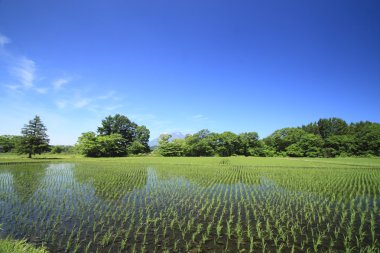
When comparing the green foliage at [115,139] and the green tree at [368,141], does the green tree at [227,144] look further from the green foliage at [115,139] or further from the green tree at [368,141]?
the green tree at [368,141]

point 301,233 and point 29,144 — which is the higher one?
point 29,144

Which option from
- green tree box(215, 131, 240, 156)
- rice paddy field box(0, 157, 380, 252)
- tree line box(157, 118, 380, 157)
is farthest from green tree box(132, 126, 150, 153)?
rice paddy field box(0, 157, 380, 252)

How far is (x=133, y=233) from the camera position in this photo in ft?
21.5

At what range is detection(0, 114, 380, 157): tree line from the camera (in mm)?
53781

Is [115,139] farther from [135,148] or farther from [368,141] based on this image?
[368,141]

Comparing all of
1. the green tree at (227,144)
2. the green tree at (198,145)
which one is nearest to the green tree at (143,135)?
the green tree at (198,145)

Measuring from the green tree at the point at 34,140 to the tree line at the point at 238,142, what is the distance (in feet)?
33.4

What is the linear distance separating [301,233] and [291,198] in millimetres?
5235

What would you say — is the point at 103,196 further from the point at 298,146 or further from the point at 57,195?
the point at 298,146

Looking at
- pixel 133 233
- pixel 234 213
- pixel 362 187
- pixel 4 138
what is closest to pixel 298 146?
pixel 362 187

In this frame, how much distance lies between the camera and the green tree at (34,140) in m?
39.1

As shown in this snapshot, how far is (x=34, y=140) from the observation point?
39.7 meters

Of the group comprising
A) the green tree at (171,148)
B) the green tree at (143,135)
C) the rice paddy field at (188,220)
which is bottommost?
the rice paddy field at (188,220)

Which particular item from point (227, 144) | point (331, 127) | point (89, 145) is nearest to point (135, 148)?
point (89, 145)
